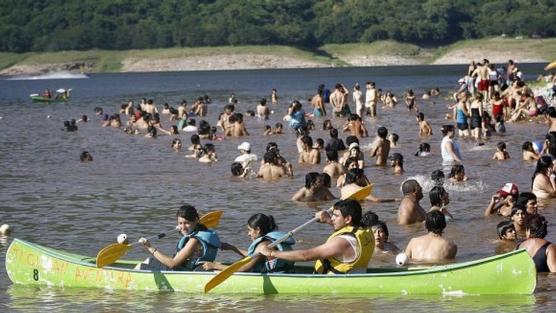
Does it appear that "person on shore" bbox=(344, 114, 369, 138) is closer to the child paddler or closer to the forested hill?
the child paddler

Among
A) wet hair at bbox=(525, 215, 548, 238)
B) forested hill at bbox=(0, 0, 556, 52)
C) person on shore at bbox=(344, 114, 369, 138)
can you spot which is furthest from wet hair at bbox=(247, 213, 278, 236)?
forested hill at bbox=(0, 0, 556, 52)

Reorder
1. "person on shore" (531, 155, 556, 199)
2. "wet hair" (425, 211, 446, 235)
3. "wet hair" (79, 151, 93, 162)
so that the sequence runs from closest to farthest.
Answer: "wet hair" (425, 211, 446, 235), "person on shore" (531, 155, 556, 199), "wet hair" (79, 151, 93, 162)

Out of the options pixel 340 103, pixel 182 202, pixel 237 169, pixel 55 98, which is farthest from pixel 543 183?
pixel 55 98

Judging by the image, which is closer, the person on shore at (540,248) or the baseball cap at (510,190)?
the person on shore at (540,248)

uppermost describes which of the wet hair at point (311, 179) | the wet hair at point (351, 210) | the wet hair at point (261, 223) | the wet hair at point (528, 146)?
the wet hair at point (351, 210)

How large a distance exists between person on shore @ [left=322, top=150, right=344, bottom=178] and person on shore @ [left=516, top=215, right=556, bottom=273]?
1026cm

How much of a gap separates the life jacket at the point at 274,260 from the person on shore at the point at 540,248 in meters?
3.08

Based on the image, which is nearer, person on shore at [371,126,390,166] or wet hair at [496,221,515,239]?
wet hair at [496,221,515,239]

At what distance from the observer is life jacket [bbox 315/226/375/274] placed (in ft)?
42.1

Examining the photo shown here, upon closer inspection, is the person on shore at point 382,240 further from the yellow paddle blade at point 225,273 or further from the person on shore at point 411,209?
the yellow paddle blade at point 225,273

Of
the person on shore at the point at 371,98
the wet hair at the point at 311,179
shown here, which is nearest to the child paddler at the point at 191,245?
the wet hair at the point at 311,179

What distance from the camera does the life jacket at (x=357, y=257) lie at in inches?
505

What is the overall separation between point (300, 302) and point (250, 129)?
2938 cm

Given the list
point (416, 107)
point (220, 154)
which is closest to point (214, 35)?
point (416, 107)
